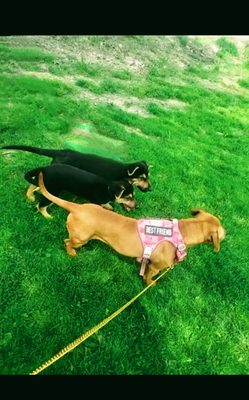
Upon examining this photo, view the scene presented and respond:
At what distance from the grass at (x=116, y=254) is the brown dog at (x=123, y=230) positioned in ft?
1.65

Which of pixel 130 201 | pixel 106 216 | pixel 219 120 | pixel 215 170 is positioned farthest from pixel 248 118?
pixel 106 216

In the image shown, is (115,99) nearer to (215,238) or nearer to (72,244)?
(72,244)

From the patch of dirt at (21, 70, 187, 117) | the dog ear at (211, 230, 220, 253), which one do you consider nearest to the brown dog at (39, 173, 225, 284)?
the dog ear at (211, 230, 220, 253)

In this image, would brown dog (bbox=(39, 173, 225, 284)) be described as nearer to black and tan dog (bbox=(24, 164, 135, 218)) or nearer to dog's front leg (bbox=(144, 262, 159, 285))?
dog's front leg (bbox=(144, 262, 159, 285))

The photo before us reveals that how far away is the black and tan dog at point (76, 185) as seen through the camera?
623 centimetres

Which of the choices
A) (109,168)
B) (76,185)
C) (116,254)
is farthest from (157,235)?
(109,168)

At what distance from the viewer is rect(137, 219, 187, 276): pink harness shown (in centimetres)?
555

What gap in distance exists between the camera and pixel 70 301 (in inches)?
213

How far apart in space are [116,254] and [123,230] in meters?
0.82

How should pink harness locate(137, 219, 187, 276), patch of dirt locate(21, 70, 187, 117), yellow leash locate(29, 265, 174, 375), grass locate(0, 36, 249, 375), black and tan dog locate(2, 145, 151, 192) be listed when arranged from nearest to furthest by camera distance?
1. yellow leash locate(29, 265, 174, 375)
2. grass locate(0, 36, 249, 375)
3. pink harness locate(137, 219, 187, 276)
4. black and tan dog locate(2, 145, 151, 192)
5. patch of dirt locate(21, 70, 187, 117)

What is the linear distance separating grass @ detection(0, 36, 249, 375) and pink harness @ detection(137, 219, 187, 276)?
689 mm

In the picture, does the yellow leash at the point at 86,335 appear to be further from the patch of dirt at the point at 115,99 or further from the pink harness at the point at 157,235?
the patch of dirt at the point at 115,99

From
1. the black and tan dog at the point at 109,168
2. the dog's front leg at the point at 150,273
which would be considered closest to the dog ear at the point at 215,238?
Answer: the dog's front leg at the point at 150,273

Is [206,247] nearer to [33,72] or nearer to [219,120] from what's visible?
[219,120]
